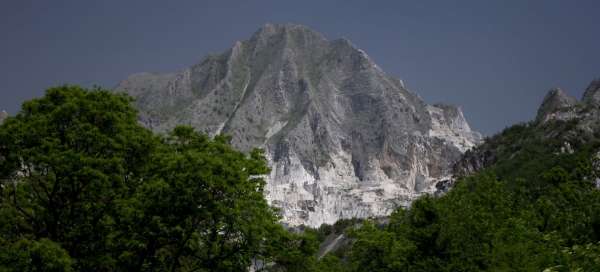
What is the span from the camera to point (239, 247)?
27.4 meters

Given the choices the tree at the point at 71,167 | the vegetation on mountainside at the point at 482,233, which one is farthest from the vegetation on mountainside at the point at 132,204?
the vegetation on mountainside at the point at 482,233

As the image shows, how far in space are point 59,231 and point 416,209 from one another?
2347 centimetres

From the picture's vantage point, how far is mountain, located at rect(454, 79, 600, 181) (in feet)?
306

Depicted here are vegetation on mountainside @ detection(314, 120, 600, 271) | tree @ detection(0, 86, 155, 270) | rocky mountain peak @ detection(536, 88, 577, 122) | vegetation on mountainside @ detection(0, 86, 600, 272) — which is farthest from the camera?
rocky mountain peak @ detection(536, 88, 577, 122)

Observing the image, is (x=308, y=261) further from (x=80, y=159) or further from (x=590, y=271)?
(x=590, y=271)

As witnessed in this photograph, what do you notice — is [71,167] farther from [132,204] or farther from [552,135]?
[552,135]

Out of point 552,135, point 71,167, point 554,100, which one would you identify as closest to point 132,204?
point 71,167

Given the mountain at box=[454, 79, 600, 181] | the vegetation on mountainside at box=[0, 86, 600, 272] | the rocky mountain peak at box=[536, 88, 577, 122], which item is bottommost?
the vegetation on mountainside at box=[0, 86, 600, 272]

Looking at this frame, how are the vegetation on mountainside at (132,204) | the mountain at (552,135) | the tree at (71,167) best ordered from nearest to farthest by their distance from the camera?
the vegetation on mountainside at (132,204) < the tree at (71,167) < the mountain at (552,135)

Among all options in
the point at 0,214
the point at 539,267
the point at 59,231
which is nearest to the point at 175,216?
the point at 59,231

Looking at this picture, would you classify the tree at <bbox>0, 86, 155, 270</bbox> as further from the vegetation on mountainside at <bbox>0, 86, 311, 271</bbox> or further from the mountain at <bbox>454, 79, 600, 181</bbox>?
the mountain at <bbox>454, 79, 600, 181</bbox>

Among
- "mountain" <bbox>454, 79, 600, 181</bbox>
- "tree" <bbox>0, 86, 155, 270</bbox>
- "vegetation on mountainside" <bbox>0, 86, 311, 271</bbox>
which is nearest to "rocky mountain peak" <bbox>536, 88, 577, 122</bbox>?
"mountain" <bbox>454, 79, 600, 181</bbox>

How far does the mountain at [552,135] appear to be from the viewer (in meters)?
93.1

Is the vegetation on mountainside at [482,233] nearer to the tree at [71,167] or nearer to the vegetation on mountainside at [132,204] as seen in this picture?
the vegetation on mountainside at [132,204]
